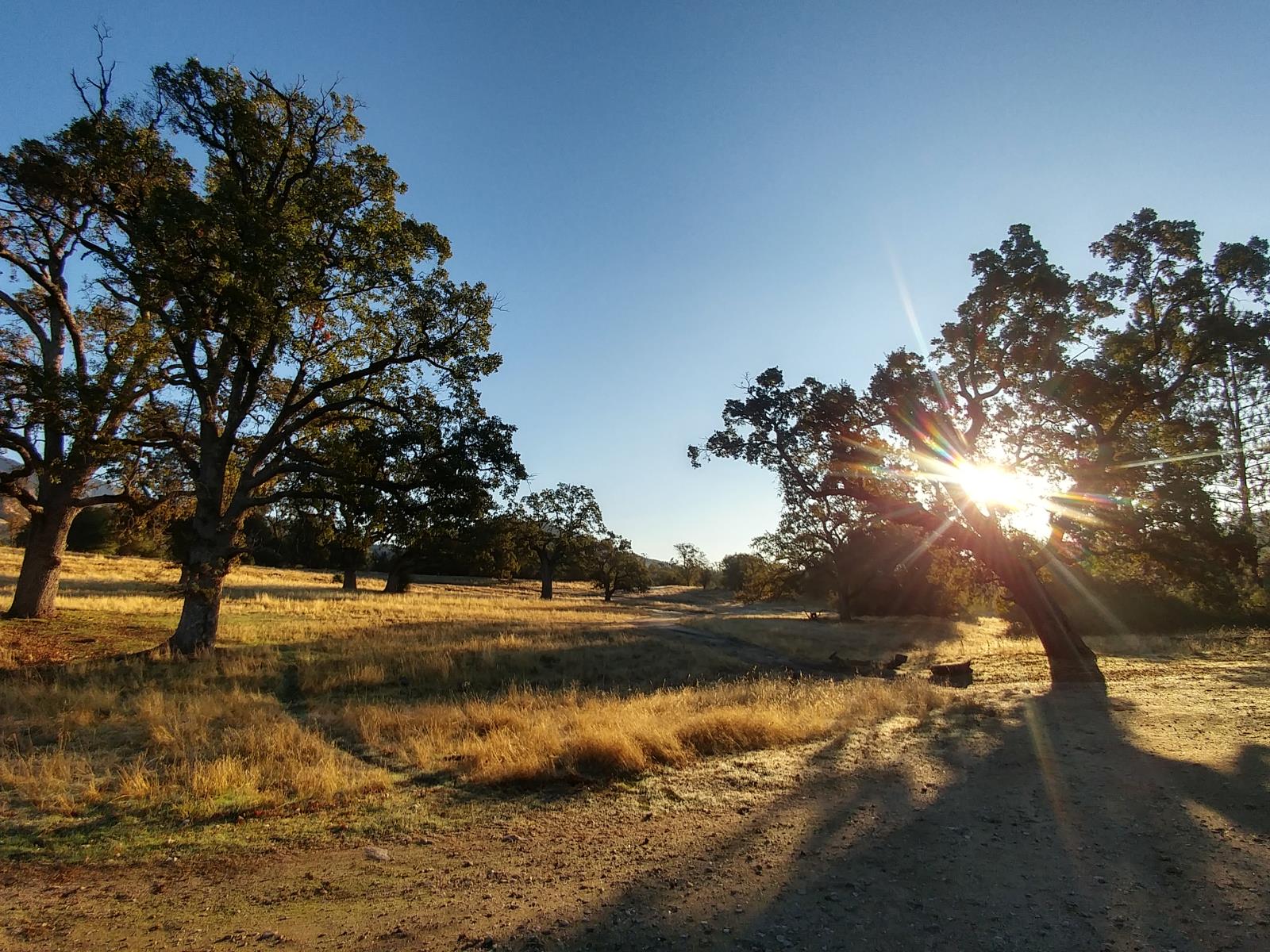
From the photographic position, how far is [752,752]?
838 centimetres

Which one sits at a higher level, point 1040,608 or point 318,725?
point 1040,608

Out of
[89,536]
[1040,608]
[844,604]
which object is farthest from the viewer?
[89,536]

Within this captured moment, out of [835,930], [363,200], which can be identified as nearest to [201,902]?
[835,930]

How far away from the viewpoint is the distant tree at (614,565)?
6681 centimetres

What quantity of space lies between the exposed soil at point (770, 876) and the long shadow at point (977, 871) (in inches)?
0.8

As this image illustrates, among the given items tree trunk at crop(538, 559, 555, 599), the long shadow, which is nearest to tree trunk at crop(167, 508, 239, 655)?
the long shadow

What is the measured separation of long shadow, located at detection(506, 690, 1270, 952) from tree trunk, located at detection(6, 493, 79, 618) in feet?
66.5

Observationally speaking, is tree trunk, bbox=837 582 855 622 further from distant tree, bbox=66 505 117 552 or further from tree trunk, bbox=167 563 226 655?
distant tree, bbox=66 505 117 552

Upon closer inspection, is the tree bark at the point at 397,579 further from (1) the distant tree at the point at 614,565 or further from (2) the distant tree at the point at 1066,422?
(2) the distant tree at the point at 1066,422

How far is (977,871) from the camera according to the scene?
4699 millimetres

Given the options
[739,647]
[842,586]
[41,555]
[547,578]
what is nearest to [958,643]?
[842,586]

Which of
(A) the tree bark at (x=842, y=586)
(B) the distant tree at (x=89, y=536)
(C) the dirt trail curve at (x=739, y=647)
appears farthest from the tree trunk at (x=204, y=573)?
(B) the distant tree at (x=89, y=536)

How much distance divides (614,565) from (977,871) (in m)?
66.4

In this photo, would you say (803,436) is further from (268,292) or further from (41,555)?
(41,555)
